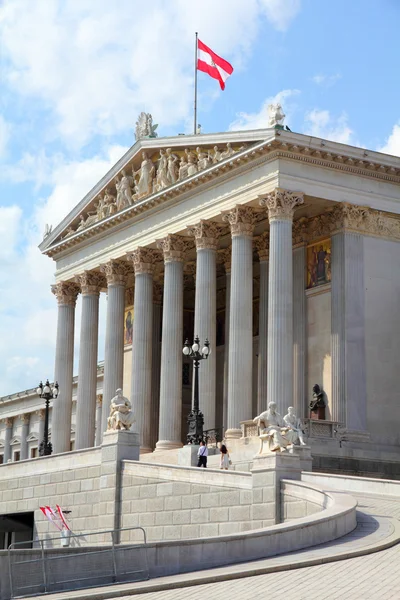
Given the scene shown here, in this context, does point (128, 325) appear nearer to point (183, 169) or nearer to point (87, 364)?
point (87, 364)

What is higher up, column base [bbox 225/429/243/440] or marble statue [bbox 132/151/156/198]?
marble statue [bbox 132/151/156/198]

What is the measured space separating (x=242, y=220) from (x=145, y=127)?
13245 mm

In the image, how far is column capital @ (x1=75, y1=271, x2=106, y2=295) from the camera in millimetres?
67750

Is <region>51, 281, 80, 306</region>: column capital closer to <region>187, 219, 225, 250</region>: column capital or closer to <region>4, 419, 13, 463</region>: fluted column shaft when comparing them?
<region>187, 219, 225, 250</region>: column capital

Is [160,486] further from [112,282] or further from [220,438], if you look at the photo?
[112,282]

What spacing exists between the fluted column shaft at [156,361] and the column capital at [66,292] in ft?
18.7

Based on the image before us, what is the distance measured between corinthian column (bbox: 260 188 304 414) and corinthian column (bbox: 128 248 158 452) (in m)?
12.1

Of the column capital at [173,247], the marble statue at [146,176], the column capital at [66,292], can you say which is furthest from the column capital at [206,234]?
the column capital at [66,292]

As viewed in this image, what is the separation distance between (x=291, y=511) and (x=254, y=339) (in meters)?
34.5

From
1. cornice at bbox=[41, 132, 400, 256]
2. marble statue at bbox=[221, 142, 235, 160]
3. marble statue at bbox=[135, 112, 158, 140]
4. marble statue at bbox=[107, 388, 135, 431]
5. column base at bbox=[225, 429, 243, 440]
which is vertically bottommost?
column base at bbox=[225, 429, 243, 440]

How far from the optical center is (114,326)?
6412 cm

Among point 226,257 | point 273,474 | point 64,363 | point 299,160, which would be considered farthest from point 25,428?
point 273,474

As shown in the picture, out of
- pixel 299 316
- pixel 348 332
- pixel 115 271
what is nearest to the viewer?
pixel 348 332

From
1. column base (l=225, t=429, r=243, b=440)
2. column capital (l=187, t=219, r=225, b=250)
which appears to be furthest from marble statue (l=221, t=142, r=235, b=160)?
column base (l=225, t=429, r=243, b=440)
